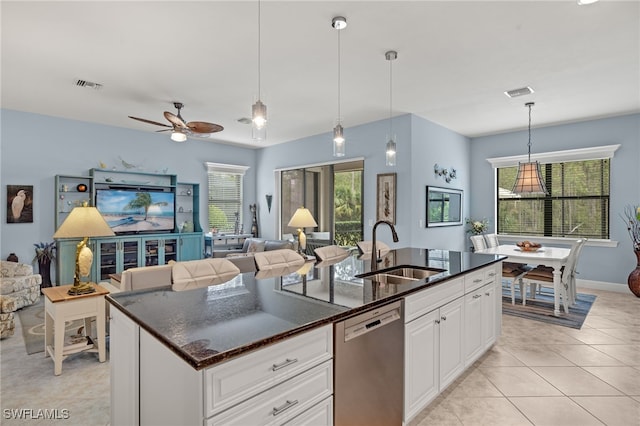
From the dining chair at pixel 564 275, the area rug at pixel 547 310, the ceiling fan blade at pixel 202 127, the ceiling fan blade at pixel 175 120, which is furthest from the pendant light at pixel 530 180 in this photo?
the ceiling fan blade at pixel 175 120

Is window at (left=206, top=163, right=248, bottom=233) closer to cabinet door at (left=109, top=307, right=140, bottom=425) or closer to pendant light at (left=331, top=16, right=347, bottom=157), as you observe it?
pendant light at (left=331, top=16, right=347, bottom=157)

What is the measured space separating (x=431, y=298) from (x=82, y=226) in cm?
279

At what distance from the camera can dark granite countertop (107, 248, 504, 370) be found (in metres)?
1.19

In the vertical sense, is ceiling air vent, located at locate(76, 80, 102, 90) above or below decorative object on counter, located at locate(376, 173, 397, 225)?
above

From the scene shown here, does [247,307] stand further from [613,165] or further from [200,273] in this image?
[613,165]

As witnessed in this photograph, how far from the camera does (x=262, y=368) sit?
48.4 inches

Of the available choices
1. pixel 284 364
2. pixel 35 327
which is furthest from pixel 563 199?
pixel 35 327

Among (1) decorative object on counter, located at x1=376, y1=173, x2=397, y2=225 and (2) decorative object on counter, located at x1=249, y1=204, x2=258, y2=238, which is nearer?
(1) decorative object on counter, located at x1=376, y1=173, x2=397, y2=225

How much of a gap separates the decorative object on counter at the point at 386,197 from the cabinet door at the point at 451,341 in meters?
3.03

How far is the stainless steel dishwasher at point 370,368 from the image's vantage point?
154 cm

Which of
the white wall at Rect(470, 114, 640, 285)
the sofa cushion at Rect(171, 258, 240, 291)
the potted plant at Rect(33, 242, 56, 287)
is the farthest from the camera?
the white wall at Rect(470, 114, 640, 285)

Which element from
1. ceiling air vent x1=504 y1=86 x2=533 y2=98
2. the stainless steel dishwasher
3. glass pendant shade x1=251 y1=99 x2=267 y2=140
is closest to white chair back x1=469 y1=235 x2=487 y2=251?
ceiling air vent x1=504 y1=86 x2=533 y2=98

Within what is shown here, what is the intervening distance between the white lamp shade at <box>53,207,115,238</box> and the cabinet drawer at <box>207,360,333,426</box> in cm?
218

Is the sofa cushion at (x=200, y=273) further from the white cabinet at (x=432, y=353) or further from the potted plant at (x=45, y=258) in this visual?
the potted plant at (x=45, y=258)
